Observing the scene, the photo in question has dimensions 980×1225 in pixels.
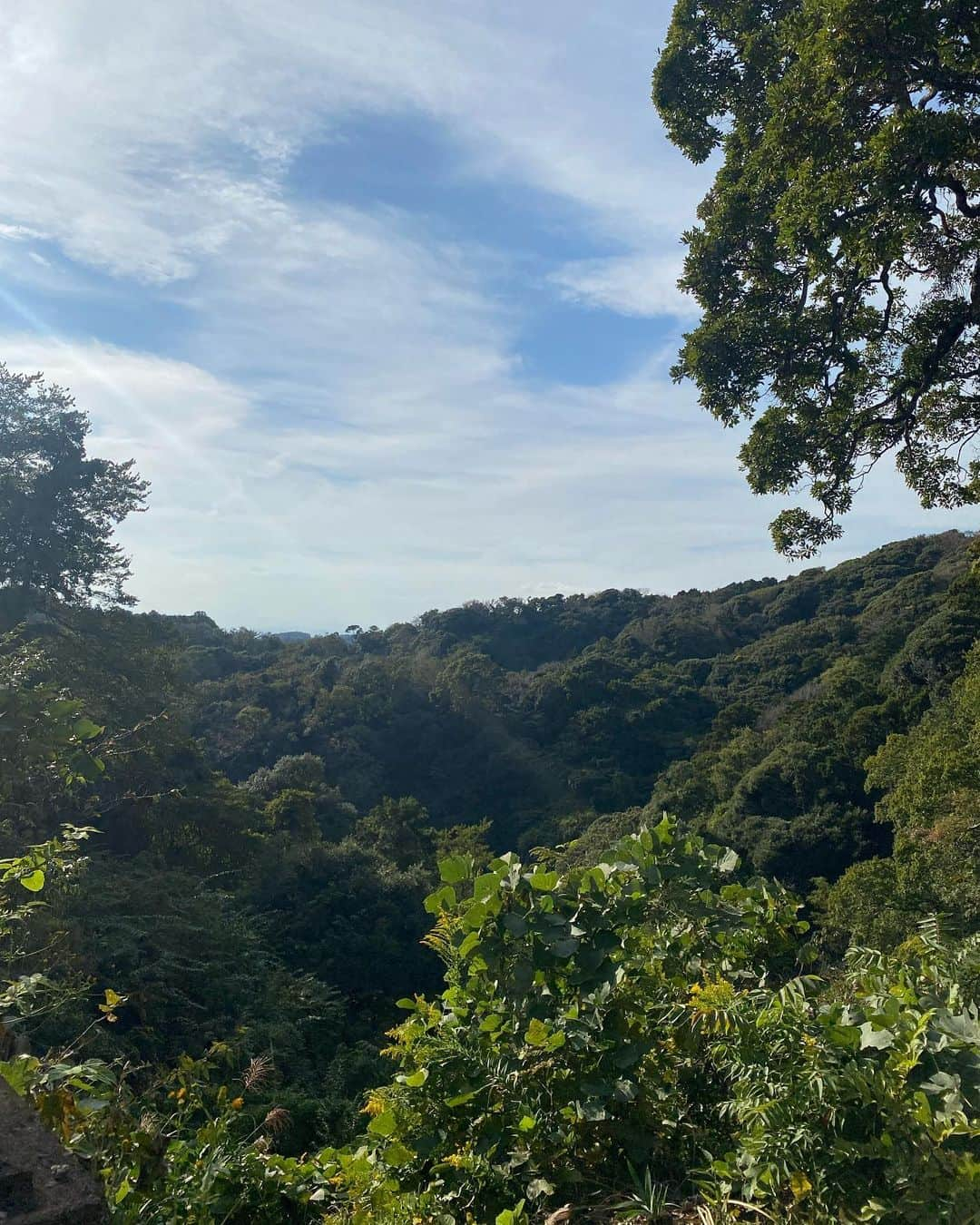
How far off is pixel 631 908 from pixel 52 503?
18.5 meters

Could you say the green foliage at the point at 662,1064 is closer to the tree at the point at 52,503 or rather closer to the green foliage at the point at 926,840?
the green foliage at the point at 926,840

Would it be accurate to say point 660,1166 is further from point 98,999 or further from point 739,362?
point 98,999

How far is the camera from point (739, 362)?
242 inches

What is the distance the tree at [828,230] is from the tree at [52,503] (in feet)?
49.4

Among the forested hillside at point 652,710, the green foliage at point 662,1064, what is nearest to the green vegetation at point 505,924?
the green foliage at point 662,1064

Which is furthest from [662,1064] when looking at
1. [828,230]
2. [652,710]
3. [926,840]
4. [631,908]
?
[652,710]

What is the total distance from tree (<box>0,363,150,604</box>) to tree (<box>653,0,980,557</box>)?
49.4ft

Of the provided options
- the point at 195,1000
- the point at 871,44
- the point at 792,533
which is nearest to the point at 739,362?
the point at 792,533

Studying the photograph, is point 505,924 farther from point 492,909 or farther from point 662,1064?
point 662,1064

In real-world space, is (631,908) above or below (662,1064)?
above

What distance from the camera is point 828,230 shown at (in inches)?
193

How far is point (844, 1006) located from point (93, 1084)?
186cm

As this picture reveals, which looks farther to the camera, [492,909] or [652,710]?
[652,710]

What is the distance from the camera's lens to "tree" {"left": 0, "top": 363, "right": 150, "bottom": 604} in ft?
55.9
